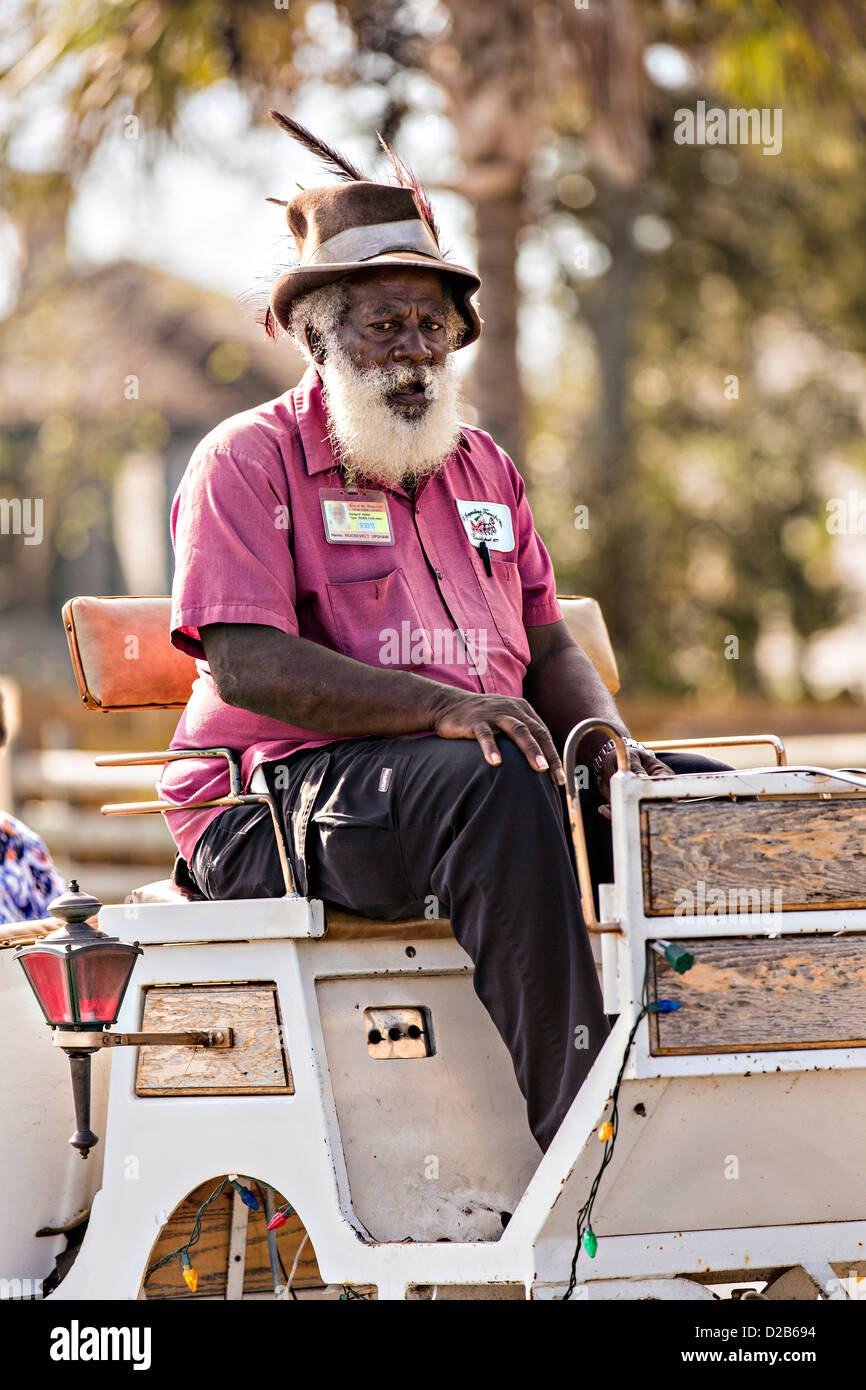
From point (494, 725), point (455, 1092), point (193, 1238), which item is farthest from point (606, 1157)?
point (193, 1238)

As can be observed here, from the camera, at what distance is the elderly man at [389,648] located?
276cm

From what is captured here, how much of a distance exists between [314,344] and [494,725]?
113cm

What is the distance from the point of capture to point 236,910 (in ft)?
9.77

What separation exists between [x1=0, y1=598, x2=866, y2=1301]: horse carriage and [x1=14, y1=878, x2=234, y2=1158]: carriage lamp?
0.01 m

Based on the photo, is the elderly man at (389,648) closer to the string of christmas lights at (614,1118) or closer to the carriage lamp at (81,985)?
the string of christmas lights at (614,1118)

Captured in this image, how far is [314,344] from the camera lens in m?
3.54

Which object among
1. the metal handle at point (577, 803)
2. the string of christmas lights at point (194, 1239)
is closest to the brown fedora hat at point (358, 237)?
the metal handle at point (577, 803)

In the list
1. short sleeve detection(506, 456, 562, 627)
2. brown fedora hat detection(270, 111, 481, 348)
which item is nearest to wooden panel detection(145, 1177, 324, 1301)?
short sleeve detection(506, 456, 562, 627)

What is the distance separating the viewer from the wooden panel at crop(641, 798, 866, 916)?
2.53 meters

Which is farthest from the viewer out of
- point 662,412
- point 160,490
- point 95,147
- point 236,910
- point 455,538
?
Result: point 160,490

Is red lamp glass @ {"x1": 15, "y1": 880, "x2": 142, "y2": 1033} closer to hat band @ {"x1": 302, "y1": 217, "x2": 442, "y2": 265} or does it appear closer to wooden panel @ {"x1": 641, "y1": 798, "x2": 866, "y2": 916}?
wooden panel @ {"x1": 641, "y1": 798, "x2": 866, "y2": 916}

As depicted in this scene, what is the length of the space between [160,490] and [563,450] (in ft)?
24.3

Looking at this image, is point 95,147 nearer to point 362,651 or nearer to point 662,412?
point 362,651

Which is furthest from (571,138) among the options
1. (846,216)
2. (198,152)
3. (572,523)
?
(198,152)
